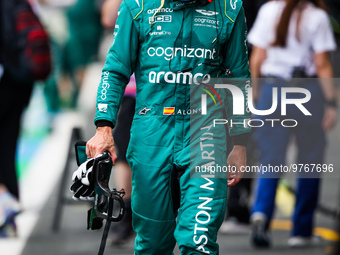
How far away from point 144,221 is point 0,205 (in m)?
3.24

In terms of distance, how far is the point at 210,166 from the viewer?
196 inches

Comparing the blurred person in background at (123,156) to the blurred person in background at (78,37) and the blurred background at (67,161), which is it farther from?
the blurred person in background at (78,37)

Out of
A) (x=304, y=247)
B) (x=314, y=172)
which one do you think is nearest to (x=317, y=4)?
(x=314, y=172)

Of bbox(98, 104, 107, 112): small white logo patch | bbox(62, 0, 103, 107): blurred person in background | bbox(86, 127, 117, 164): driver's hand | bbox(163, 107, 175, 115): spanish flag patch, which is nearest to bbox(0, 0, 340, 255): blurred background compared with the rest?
bbox(62, 0, 103, 107): blurred person in background

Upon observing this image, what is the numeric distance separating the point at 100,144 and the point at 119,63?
0.48 metres

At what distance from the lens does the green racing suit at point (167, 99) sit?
16.3ft

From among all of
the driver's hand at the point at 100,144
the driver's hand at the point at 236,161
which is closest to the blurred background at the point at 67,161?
the driver's hand at the point at 236,161

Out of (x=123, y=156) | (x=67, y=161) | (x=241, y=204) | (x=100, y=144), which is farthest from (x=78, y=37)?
(x=100, y=144)

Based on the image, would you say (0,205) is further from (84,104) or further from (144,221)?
(84,104)

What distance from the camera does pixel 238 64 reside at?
514 cm

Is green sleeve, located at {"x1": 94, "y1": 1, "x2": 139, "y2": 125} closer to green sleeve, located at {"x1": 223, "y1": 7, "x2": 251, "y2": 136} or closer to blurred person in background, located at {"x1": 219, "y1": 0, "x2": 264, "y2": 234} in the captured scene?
green sleeve, located at {"x1": 223, "y1": 7, "x2": 251, "y2": 136}

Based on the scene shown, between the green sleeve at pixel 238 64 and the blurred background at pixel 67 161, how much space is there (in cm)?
85

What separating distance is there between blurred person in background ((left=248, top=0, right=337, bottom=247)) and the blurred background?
30 centimetres

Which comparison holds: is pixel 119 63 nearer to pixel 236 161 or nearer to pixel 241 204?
pixel 236 161
